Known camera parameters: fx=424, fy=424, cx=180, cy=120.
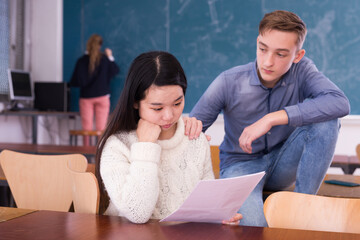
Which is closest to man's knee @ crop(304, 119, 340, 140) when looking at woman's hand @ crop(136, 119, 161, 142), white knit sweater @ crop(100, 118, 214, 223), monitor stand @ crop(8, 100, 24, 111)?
white knit sweater @ crop(100, 118, 214, 223)

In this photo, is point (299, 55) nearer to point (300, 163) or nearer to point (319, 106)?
point (319, 106)

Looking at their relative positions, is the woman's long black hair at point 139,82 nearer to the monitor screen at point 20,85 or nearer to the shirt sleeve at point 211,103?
the shirt sleeve at point 211,103

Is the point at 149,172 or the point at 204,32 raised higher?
the point at 204,32

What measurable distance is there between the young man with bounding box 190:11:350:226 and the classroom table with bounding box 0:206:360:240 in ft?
2.65

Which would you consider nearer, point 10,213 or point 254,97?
point 10,213

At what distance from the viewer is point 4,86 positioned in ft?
17.3

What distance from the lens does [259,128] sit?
5.56ft

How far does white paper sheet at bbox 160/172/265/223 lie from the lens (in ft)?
3.10

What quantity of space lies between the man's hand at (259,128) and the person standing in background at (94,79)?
3870 mm

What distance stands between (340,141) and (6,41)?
4.19 m

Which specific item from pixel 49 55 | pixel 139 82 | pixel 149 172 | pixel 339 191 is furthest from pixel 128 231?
pixel 49 55

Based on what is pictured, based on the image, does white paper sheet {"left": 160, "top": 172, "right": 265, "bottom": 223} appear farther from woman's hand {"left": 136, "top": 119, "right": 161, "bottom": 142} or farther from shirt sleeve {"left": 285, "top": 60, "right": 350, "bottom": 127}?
shirt sleeve {"left": 285, "top": 60, "right": 350, "bottom": 127}

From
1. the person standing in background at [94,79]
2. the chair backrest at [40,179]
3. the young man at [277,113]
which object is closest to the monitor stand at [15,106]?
the person standing in background at [94,79]

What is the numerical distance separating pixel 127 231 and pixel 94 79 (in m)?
4.62
